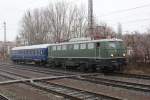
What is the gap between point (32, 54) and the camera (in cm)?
4034

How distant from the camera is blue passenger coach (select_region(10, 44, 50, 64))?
119 feet

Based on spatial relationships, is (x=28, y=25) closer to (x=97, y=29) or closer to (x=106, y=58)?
(x=97, y=29)

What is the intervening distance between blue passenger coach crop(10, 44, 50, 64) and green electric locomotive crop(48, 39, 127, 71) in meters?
7.52

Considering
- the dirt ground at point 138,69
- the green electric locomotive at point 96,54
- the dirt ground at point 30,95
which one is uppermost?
the green electric locomotive at point 96,54

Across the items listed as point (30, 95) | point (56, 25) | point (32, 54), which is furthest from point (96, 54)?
point (56, 25)

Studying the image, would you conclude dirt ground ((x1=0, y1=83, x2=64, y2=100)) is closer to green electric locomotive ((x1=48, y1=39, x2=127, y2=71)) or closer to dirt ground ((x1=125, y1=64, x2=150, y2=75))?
green electric locomotive ((x1=48, y1=39, x2=127, y2=71))

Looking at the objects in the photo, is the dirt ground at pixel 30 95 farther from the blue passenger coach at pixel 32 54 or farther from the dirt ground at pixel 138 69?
the blue passenger coach at pixel 32 54

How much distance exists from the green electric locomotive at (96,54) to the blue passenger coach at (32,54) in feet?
24.7

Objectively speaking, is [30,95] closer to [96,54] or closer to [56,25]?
[96,54]

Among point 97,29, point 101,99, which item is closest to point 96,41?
point 101,99

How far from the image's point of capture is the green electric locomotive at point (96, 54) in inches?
922

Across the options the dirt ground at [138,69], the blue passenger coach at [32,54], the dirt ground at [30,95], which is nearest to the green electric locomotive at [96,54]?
the dirt ground at [138,69]

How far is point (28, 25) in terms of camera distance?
225ft

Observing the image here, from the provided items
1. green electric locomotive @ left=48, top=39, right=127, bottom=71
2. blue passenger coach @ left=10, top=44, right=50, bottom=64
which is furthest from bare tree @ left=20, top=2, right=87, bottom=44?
green electric locomotive @ left=48, top=39, right=127, bottom=71
